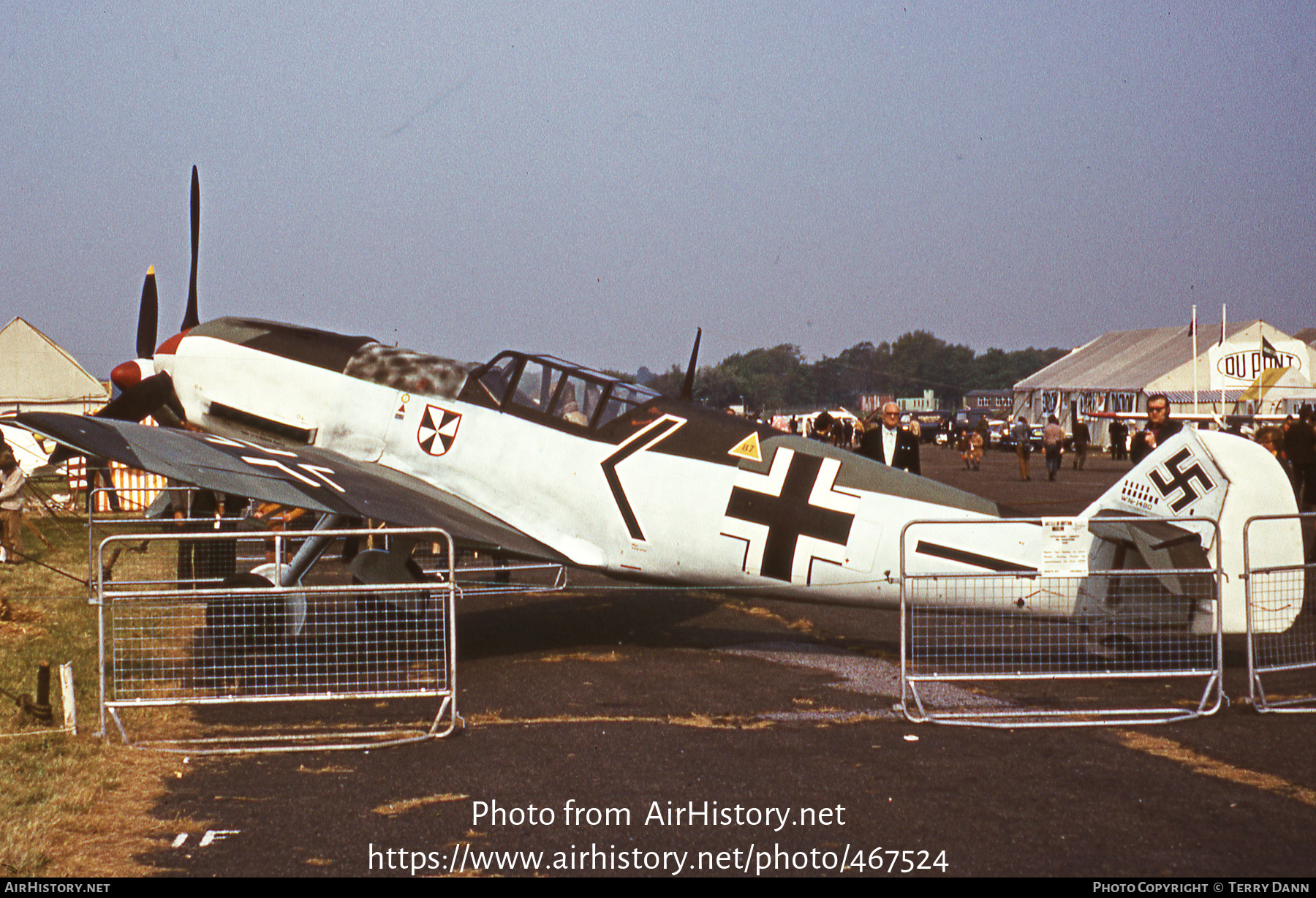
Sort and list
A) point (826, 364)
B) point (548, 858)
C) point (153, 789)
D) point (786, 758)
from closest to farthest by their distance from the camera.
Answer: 1. point (548, 858)
2. point (153, 789)
3. point (786, 758)
4. point (826, 364)

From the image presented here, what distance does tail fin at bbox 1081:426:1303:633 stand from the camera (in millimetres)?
6426

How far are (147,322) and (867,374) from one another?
4325 inches

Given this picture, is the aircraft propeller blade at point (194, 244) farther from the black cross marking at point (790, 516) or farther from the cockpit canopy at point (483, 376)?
the black cross marking at point (790, 516)

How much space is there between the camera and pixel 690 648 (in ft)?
28.5

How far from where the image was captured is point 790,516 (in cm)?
757

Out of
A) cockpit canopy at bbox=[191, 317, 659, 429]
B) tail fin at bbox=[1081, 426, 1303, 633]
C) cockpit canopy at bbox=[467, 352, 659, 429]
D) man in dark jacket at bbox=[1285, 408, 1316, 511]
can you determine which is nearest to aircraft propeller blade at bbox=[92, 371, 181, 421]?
cockpit canopy at bbox=[191, 317, 659, 429]


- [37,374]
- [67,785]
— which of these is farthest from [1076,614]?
[37,374]

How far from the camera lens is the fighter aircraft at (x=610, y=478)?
21.9ft

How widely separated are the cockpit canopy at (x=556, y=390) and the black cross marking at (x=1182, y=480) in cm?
360

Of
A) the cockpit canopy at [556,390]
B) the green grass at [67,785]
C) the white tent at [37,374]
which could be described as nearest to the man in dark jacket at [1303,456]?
the cockpit canopy at [556,390]

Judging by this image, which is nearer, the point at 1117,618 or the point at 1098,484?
the point at 1117,618
